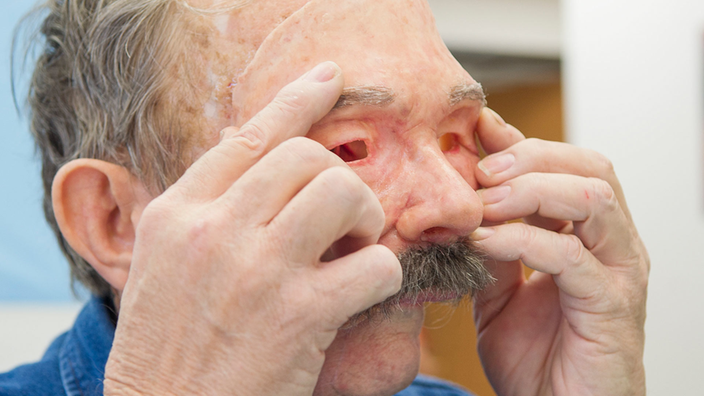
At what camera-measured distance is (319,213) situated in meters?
0.72

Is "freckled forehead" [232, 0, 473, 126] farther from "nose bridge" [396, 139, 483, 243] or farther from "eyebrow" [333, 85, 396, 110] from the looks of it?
"nose bridge" [396, 139, 483, 243]

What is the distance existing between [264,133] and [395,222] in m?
0.27

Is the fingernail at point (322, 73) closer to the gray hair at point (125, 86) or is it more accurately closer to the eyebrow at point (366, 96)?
the eyebrow at point (366, 96)

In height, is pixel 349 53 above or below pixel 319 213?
above

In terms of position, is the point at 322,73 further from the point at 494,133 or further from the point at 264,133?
the point at 494,133

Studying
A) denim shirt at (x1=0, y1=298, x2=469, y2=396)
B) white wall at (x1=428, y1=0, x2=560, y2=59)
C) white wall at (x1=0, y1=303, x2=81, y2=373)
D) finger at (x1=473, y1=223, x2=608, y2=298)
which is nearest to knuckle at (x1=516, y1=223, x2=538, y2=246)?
finger at (x1=473, y1=223, x2=608, y2=298)

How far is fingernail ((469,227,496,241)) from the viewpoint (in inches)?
38.3

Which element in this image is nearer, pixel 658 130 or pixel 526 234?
pixel 526 234

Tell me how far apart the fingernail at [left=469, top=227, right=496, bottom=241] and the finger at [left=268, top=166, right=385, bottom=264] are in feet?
1.00

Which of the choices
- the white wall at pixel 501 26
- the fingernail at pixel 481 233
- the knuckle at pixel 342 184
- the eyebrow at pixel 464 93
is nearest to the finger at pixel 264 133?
the knuckle at pixel 342 184

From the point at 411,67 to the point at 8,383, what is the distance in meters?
0.95

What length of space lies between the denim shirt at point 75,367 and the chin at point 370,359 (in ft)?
1.50

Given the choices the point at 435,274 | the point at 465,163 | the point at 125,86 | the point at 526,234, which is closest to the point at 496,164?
the point at 465,163

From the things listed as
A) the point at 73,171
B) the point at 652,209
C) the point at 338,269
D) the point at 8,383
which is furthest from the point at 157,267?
the point at 652,209
